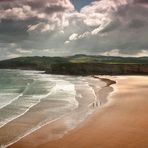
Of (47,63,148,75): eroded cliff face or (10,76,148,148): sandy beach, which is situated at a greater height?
(47,63,148,75): eroded cliff face

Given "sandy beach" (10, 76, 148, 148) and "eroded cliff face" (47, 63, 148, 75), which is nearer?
"sandy beach" (10, 76, 148, 148)

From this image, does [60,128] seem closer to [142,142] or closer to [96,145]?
[96,145]

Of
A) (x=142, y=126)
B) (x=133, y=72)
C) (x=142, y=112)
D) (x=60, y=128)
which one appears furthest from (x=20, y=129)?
(x=133, y=72)

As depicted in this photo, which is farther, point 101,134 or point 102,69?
point 102,69

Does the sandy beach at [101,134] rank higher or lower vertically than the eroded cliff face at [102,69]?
lower

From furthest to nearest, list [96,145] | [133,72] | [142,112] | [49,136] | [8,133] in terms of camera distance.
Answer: [133,72], [142,112], [8,133], [49,136], [96,145]

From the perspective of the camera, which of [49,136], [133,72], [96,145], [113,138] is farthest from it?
[133,72]

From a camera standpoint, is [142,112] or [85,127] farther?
[142,112]

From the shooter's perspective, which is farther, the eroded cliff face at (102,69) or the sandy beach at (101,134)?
the eroded cliff face at (102,69)

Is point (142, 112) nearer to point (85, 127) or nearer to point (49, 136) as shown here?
point (85, 127)

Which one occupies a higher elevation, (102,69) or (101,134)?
(102,69)
